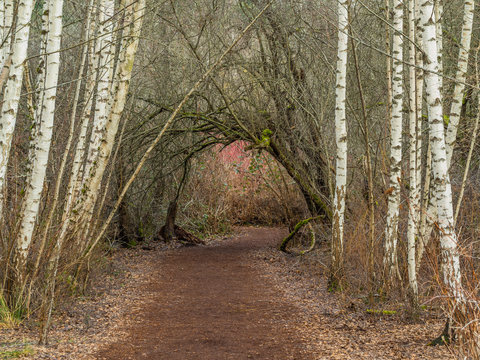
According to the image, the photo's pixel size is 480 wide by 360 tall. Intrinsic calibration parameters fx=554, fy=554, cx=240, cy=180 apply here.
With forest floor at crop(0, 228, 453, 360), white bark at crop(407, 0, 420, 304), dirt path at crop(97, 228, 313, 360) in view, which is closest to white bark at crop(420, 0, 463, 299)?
forest floor at crop(0, 228, 453, 360)

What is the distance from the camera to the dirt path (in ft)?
17.3

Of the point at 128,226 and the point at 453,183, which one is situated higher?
the point at 453,183

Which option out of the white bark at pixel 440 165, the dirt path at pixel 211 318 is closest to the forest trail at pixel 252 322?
the dirt path at pixel 211 318

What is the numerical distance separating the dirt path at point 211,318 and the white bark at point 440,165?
156 cm

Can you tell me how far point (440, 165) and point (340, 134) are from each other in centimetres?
298

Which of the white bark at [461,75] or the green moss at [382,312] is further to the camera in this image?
the white bark at [461,75]

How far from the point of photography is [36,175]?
5.64m

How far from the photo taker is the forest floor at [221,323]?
514 cm

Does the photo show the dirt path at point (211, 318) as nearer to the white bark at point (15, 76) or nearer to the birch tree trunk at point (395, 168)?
the birch tree trunk at point (395, 168)

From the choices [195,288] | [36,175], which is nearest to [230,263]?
[195,288]

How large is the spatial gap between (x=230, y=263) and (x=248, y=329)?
17.0ft

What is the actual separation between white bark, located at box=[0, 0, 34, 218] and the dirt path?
88.6 inches

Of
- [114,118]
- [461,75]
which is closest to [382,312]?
[461,75]

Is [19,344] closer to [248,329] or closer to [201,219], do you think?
[248,329]
